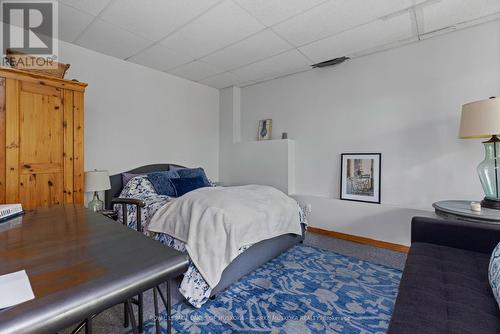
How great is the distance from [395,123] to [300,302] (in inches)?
98.4

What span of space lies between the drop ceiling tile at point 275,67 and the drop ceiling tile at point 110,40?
1.50 meters

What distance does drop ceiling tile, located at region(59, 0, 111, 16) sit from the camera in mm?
2193

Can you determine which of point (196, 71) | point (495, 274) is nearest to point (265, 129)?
point (196, 71)

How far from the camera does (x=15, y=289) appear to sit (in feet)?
2.14

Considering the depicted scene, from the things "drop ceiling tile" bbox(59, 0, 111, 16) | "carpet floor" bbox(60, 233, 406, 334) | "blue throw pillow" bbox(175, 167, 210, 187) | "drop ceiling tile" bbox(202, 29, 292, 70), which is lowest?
"carpet floor" bbox(60, 233, 406, 334)

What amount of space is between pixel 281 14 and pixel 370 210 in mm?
2603

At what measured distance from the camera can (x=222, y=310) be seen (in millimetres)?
1883

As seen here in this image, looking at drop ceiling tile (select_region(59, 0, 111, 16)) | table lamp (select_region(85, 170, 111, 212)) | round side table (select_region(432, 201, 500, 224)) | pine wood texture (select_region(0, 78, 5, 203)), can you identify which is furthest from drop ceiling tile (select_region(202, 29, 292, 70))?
round side table (select_region(432, 201, 500, 224))

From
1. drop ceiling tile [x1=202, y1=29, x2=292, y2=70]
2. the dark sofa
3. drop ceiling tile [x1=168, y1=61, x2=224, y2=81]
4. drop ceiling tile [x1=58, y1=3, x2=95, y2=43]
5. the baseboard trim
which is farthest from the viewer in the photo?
drop ceiling tile [x1=168, y1=61, x2=224, y2=81]

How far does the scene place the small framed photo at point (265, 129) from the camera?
173 inches

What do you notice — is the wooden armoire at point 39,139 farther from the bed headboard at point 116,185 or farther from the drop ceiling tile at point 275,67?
the drop ceiling tile at point 275,67

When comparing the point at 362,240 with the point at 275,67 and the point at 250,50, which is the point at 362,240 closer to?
the point at 275,67

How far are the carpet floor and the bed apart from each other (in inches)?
3.9

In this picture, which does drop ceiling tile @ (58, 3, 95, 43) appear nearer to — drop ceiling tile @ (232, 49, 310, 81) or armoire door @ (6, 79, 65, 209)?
armoire door @ (6, 79, 65, 209)
